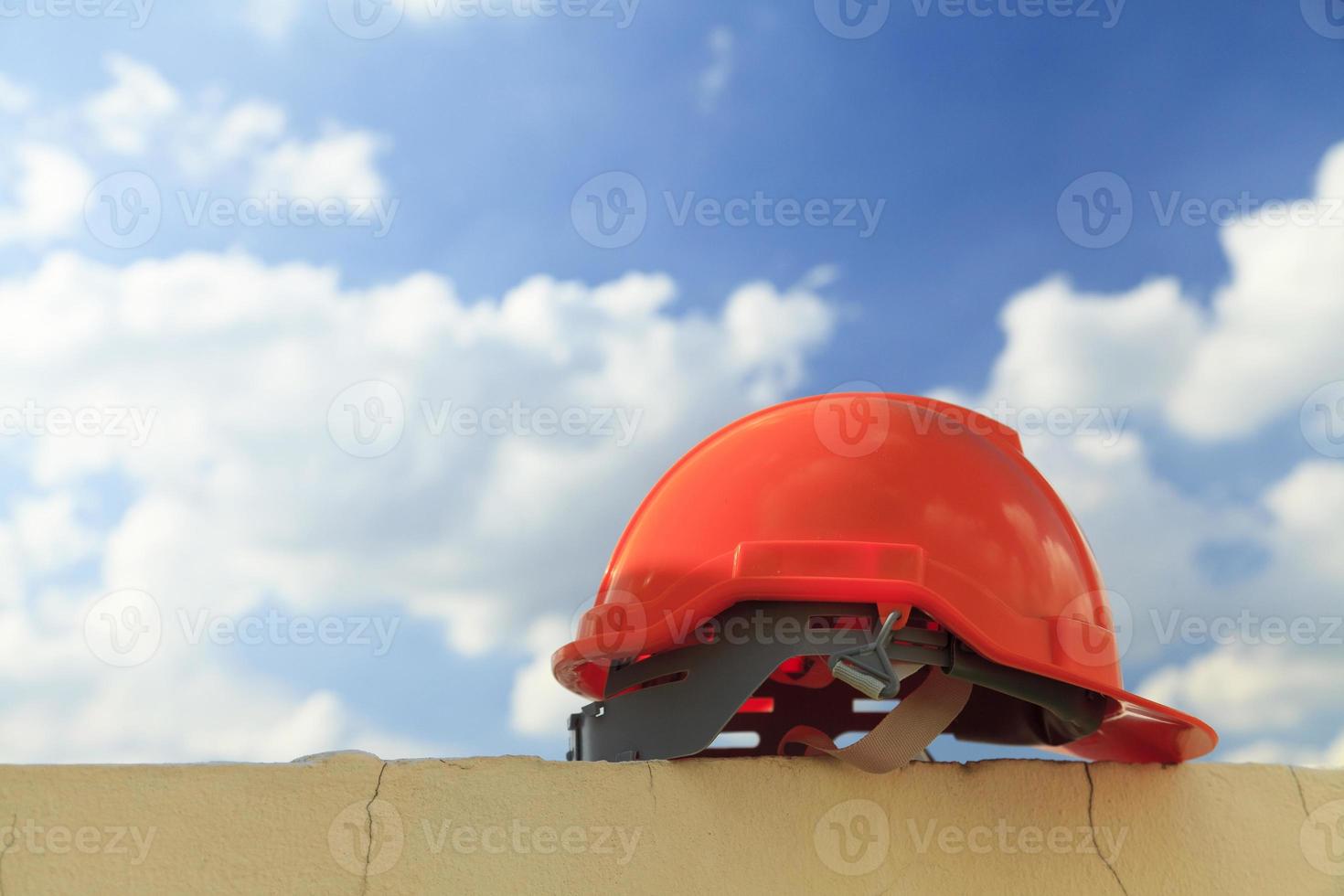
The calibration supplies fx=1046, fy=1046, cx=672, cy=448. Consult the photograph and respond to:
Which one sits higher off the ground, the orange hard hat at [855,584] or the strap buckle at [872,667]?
the orange hard hat at [855,584]

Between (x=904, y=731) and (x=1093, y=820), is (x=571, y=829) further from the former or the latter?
(x=1093, y=820)

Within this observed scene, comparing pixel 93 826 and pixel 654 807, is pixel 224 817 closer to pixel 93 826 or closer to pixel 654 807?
pixel 93 826

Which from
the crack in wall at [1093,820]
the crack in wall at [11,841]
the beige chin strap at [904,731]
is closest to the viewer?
the crack in wall at [11,841]

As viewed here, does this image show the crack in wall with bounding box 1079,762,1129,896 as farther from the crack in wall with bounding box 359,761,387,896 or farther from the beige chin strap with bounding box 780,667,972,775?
the crack in wall with bounding box 359,761,387,896

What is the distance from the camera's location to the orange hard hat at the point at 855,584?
7.89 ft

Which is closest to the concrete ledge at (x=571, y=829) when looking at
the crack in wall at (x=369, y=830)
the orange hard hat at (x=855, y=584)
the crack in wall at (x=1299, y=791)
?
the crack in wall at (x=369, y=830)

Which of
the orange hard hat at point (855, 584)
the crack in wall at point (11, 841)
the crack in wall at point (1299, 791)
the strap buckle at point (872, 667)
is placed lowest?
the crack in wall at point (11, 841)

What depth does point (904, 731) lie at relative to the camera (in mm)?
2359

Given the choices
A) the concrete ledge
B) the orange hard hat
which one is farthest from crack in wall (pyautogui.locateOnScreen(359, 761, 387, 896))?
the orange hard hat

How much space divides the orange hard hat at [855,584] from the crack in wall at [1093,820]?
177 millimetres

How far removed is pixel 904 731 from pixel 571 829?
2.54 ft

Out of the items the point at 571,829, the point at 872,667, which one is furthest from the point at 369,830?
the point at 872,667

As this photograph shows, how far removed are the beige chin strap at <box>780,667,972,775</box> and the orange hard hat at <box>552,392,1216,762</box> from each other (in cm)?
3

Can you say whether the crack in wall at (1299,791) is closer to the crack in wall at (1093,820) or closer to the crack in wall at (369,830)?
the crack in wall at (1093,820)
